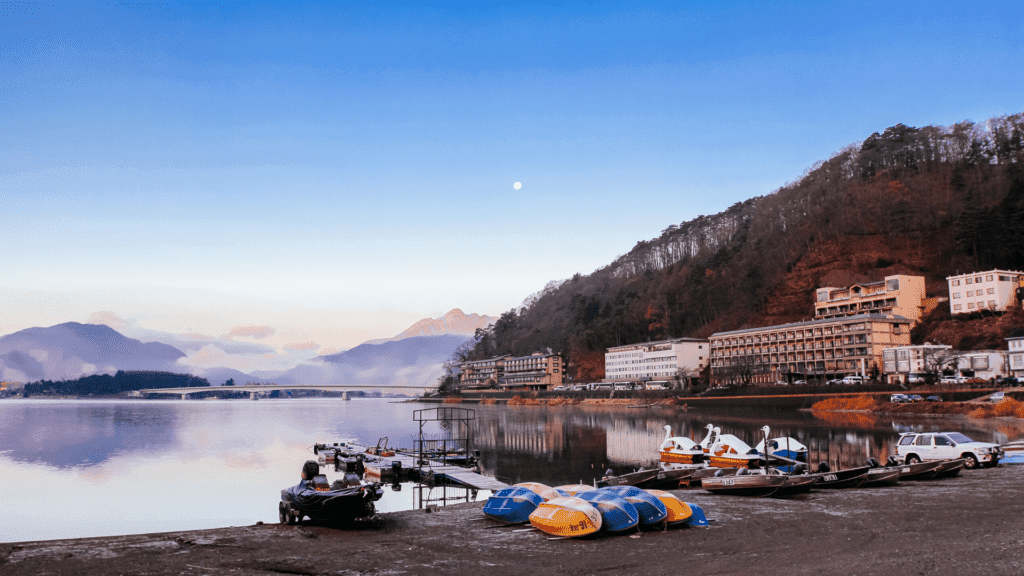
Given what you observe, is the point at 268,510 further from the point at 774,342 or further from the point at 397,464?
the point at 774,342

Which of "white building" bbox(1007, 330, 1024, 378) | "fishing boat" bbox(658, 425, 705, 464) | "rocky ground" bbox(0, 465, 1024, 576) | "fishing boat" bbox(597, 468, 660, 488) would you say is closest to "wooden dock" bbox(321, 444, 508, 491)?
"fishing boat" bbox(597, 468, 660, 488)

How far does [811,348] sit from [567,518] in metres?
93.1

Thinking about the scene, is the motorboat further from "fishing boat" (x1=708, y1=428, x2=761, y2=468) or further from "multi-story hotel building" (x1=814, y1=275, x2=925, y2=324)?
"multi-story hotel building" (x1=814, y1=275, x2=925, y2=324)

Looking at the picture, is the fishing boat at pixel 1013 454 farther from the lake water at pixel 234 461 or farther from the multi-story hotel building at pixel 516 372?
the multi-story hotel building at pixel 516 372

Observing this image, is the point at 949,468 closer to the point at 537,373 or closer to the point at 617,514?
the point at 617,514

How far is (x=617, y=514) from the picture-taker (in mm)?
13984

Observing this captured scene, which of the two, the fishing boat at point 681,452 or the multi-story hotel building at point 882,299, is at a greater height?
the multi-story hotel building at point 882,299

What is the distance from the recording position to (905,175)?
121m

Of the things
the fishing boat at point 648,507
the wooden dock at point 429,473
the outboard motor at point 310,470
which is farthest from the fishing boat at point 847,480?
the outboard motor at point 310,470

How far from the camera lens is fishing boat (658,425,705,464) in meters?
29.5

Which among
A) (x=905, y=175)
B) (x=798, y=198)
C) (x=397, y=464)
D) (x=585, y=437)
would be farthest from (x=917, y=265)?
(x=397, y=464)

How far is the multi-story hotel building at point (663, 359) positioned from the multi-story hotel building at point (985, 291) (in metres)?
41.2

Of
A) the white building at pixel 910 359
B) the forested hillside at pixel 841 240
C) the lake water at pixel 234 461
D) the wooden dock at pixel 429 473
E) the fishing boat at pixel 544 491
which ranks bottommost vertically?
the lake water at pixel 234 461

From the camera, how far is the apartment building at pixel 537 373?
159000 millimetres
